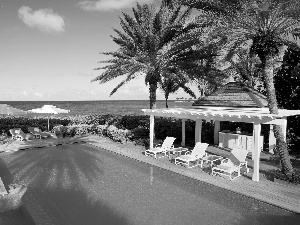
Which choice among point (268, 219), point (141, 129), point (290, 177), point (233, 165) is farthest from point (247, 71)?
point (268, 219)

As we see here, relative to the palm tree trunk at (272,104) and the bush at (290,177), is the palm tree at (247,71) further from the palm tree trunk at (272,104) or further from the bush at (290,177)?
the bush at (290,177)

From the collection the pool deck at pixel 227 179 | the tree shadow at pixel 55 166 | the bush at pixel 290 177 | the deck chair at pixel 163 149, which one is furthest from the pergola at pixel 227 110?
the tree shadow at pixel 55 166

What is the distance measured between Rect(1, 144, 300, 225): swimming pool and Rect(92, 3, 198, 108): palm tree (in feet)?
21.0

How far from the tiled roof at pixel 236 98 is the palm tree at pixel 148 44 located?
155 inches

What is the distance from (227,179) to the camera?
10625mm

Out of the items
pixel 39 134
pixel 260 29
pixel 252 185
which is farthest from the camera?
pixel 39 134

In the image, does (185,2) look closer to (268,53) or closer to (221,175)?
(268,53)

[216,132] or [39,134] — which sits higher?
[216,132]

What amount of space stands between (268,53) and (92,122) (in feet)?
61.7

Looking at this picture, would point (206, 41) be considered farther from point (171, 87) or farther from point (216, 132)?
point (171, 87)

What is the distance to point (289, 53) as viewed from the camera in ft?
57.5

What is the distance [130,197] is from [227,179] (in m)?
4.11

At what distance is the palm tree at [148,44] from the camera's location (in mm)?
16812

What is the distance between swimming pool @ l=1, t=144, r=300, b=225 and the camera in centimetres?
753
